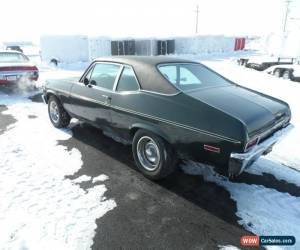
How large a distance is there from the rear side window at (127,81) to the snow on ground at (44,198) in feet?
4.45

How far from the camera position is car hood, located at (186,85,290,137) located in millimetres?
3059

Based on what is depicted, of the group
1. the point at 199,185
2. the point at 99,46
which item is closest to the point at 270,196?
the point at 199,185

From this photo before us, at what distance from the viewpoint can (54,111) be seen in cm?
587

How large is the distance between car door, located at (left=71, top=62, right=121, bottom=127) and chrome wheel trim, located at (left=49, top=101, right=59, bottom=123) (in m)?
0.85

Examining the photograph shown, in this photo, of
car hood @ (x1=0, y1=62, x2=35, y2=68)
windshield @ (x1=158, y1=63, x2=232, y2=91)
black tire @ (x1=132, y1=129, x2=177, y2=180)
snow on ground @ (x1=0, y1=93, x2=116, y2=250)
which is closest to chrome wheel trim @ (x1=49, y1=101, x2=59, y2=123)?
snow on ground @ (x1=0, y1=93, x2=116, y2=250)

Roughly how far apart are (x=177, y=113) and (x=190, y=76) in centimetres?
110

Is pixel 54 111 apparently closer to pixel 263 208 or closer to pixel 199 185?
pixel 199 185

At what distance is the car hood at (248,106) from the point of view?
3059 mm

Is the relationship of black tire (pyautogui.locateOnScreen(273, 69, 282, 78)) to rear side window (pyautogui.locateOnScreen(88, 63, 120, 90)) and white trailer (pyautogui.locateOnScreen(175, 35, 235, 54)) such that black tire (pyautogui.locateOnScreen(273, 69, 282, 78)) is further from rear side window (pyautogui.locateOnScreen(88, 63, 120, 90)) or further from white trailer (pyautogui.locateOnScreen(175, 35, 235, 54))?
white trailer (pyautogui.locateOnScreen(175, 35, 235, 54))

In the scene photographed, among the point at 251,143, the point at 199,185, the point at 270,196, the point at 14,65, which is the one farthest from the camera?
the point at 14,65

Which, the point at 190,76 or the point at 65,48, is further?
the point at 65,48

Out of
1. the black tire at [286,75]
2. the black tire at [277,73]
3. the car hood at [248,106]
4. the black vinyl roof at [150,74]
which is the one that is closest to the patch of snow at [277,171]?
the car hood at [248,106]

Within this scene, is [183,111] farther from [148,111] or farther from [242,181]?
[242,181]

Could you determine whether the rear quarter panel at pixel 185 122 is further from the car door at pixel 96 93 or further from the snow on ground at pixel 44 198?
the snow on ground at pixel 44 198
